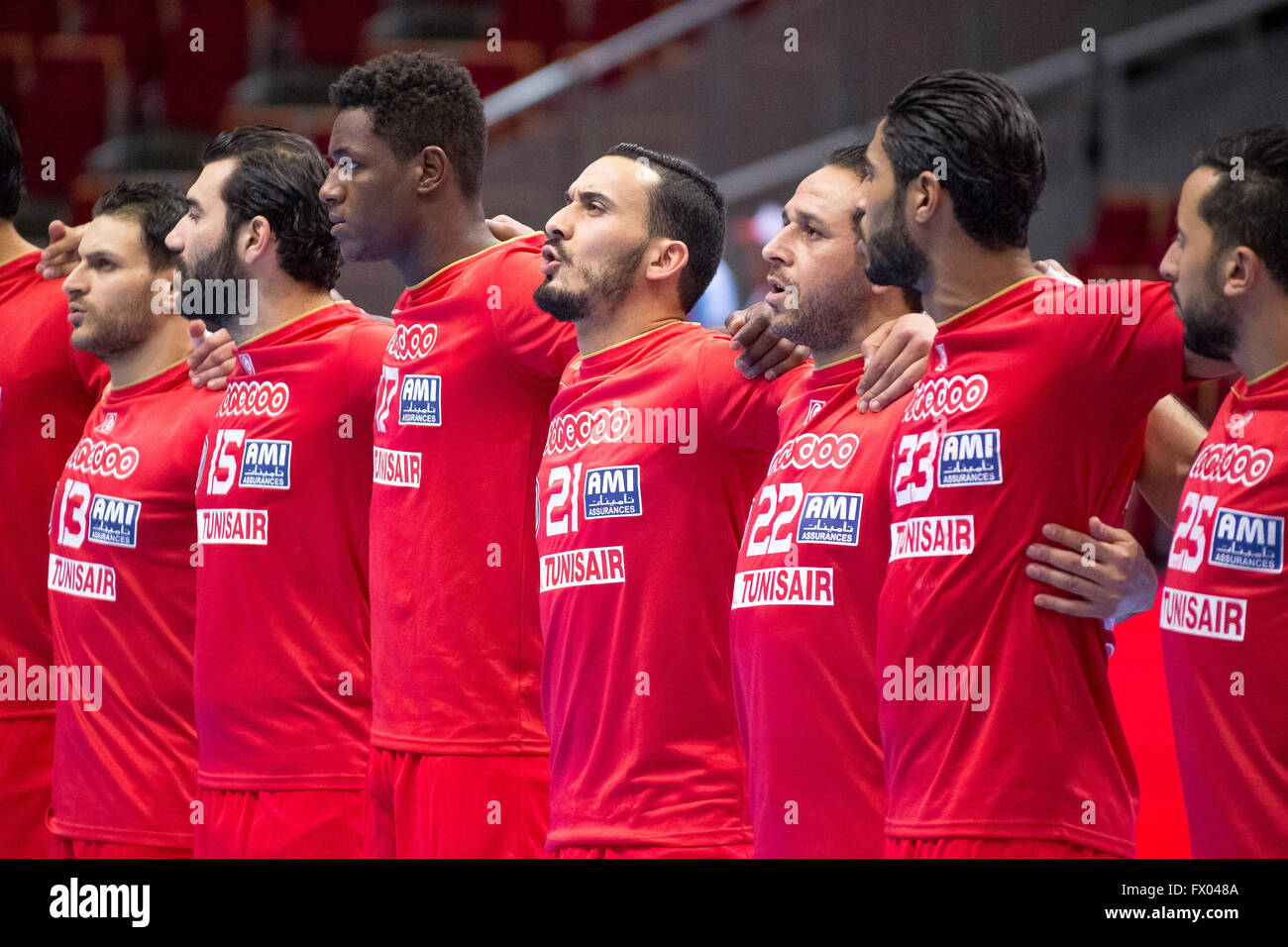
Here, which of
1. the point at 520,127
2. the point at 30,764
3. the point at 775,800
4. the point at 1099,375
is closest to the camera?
the point at 1099,375

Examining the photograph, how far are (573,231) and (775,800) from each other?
141cm

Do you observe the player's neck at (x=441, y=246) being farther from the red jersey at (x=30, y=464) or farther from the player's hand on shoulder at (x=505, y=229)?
the red jersey at (x=30, y=464)

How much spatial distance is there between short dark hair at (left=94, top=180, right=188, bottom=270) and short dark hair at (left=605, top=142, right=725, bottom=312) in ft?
4.99

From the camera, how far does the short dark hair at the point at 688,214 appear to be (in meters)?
4.14

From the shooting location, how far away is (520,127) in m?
9.80

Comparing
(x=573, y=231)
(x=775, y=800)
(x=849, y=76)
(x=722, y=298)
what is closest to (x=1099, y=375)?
(x=775, y=800)

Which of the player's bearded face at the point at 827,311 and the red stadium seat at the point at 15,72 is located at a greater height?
the red stadium seat at the point at 15,72

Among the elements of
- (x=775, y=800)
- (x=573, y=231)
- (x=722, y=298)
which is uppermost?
(x=722, y=298)

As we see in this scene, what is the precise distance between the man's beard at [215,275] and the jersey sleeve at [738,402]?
1.48m

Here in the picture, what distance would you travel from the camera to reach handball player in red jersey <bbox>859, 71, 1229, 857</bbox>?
3.14m

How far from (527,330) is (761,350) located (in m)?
0.71

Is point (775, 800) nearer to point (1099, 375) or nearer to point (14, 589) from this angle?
point (1099, 375)

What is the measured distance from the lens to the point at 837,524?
3465 mm

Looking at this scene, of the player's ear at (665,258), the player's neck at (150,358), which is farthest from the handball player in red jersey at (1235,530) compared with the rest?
the player's neck at (150,358)
